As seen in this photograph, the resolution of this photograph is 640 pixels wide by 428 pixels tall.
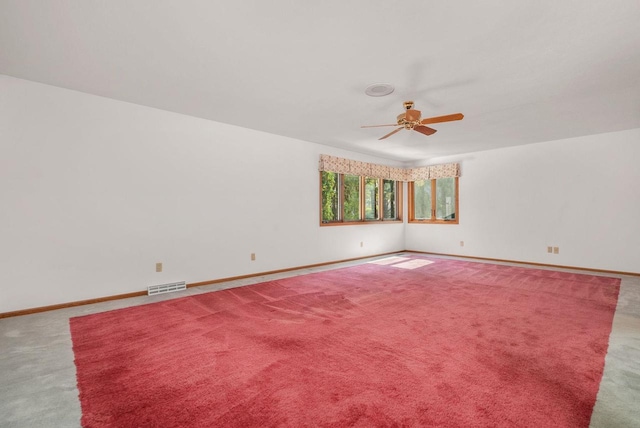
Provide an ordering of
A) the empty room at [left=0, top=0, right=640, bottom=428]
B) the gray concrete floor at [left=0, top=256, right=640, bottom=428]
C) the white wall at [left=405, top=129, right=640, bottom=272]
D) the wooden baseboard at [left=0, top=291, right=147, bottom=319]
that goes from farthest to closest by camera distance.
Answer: the white wall at [left=405, top=129, right=640, bottom=272], the wooden baseboard at [left=0, top=291, right=147, bottom=319], the empty room at [left=0, top=0, right=640, bottom=428], the gray concrete floor at [left=0, top=256, right=640, bottom=428]

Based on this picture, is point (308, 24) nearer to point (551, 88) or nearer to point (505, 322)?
point (551, 88)

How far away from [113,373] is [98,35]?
2.47m

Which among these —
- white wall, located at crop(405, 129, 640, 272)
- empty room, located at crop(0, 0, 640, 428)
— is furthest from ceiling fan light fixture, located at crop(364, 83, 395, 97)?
white wall, located at crop(405, 129, 640, 272)

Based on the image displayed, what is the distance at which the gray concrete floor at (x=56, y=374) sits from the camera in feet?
4.80

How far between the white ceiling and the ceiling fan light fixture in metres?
0.10

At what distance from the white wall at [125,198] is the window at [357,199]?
0.94 meters

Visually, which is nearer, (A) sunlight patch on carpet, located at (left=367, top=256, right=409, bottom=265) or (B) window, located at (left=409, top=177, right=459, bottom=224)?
(A) sunlight patch on carpet, located at (left=367, top=256, right=409, bottom=265)

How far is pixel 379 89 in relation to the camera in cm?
318

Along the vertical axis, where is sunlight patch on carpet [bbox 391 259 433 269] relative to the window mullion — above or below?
below

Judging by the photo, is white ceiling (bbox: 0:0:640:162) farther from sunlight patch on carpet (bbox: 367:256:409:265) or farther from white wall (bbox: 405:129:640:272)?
sunlight patch on carpet (bbox: 367:256:409:265)

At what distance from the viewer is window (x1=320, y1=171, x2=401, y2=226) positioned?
6.03m

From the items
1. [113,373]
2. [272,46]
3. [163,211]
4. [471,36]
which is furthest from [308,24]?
[163,211]

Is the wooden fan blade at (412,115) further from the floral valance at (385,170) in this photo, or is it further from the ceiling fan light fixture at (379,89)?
the floral valance at (385,170)

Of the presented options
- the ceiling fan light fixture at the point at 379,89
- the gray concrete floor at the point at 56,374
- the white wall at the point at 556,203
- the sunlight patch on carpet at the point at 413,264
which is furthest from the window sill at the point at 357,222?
the gray concrete floor at the point at 56,374
